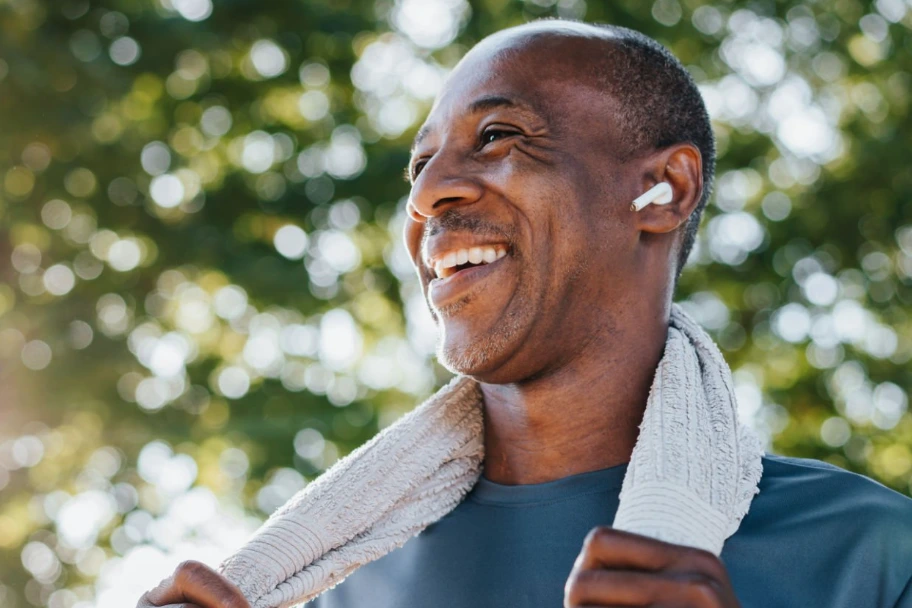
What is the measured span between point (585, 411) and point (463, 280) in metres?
0.32

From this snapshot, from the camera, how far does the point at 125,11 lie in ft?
20.5

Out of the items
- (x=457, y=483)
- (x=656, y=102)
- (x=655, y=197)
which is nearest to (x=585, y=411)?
(x=457, y=483)

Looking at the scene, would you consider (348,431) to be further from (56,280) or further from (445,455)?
(445,455)

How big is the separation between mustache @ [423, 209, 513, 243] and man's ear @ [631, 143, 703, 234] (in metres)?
0.28

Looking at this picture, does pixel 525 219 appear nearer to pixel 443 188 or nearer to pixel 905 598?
pixel 443 188

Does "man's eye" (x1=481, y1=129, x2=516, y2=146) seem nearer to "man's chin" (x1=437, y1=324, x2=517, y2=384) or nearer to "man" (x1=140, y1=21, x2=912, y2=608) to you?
"man" (x1=140, y1=21, x2=912, y2=608)

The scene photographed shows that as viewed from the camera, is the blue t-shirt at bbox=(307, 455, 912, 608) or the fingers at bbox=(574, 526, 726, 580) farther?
the blue t-shirt at bbox=(307, 455, 912, 608)

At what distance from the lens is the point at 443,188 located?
213 cm

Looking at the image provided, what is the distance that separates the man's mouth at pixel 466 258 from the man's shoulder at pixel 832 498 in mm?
589

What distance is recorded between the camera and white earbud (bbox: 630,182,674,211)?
86.3 inches

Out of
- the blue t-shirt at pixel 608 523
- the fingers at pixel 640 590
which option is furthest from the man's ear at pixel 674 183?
the fingers at pixel 640 590

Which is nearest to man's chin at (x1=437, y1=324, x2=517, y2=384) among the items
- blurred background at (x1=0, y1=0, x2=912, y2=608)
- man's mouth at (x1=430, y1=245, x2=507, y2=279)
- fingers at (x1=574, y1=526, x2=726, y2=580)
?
man's mouth at (x1=430, y1=245, x2=507, y2=279)

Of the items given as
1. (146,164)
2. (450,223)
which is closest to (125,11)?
(146,164)

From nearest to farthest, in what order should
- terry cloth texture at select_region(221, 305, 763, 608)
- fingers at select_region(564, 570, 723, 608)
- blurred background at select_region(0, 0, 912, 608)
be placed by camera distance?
1. fingers at select_region(564, 570, 723, 608)
2. terry cloth texture at select_region(221, 305, 763, 608)
3. blurred background at select_region(0, 0, 912, 608)
